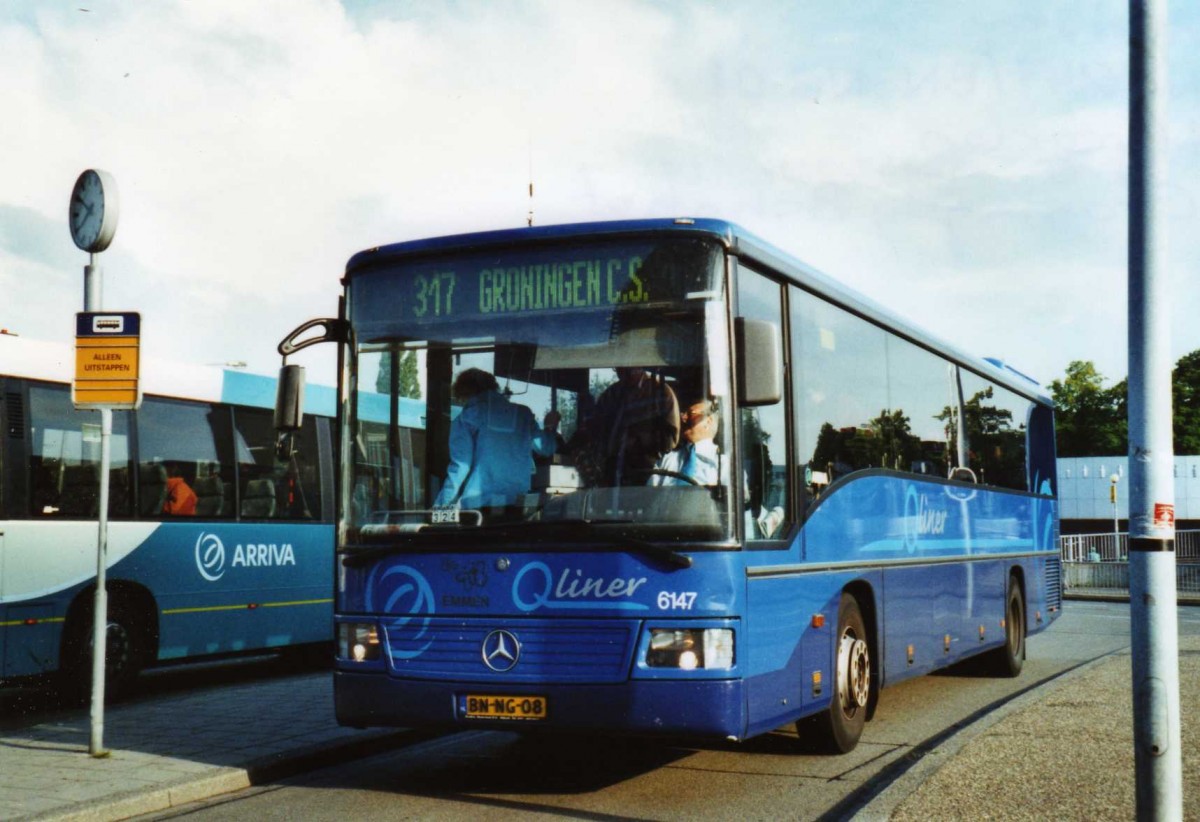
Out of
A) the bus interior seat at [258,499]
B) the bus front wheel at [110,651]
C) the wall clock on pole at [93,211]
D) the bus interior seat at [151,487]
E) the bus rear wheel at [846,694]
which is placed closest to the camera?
the bus rear wheel at [846,694]

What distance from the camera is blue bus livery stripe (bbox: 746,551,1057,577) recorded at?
7.70m

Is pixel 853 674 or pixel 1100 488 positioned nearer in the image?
pixel 853 674

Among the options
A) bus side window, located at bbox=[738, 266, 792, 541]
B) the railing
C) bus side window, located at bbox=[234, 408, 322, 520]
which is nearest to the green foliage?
the railing

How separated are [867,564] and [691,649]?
2.89 meters

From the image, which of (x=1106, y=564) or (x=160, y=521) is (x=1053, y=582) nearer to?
(x=160, y=521)

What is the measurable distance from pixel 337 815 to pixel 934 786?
10.4 ft

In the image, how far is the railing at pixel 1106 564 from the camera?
1357 inches

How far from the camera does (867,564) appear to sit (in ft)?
31.6

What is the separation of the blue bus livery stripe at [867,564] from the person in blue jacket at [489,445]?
1.36m

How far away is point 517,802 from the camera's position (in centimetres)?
752

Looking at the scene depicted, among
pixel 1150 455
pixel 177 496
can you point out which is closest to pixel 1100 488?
pixel 177 496

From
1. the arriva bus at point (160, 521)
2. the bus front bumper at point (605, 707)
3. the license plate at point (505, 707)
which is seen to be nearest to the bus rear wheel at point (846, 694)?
the bus front bumper at point (605, 707)

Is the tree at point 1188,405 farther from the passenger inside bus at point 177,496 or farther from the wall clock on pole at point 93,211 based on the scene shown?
the wall clock on pole at point 93,211

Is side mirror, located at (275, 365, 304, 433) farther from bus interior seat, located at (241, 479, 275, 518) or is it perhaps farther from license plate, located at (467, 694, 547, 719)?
bus interior seat, located at (241, 479, 275, 518)
